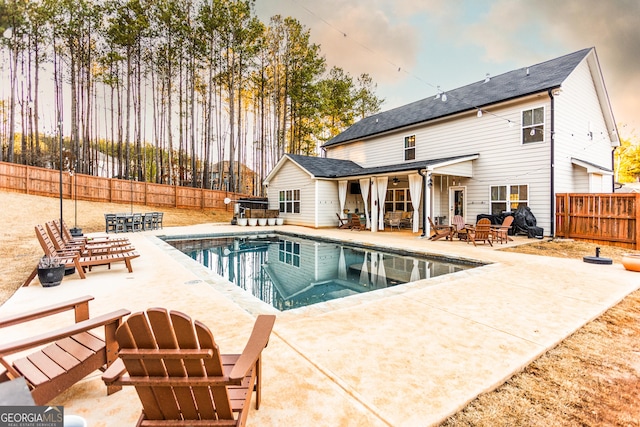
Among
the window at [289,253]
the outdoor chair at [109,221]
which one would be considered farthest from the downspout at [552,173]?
the outdoor chair at [109,221]

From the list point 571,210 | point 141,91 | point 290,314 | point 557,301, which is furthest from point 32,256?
point 141,91

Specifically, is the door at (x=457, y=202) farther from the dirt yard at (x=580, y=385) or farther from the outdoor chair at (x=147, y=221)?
the outdoor chair at (x=147, y=221)

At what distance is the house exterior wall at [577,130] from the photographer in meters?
11.2

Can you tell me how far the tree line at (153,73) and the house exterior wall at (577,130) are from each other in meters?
17.5

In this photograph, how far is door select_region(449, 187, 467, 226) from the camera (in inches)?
541

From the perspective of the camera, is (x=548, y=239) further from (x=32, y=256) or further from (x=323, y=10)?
(x=32, y=256)

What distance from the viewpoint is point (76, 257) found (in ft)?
17.5

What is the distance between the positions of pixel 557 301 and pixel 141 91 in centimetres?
2887

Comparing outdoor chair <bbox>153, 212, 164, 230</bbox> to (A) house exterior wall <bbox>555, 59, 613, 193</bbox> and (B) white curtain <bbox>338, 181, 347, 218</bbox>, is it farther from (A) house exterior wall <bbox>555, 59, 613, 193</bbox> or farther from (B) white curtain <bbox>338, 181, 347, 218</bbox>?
(A) house exterior wall <bbox>555, 59, 613, 193</bbox>

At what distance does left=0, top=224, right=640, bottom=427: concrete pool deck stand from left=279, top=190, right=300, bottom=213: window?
11670 mm

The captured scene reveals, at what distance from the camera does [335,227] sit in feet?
53.9

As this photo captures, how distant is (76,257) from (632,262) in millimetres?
10860

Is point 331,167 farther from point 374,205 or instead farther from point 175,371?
point 175,371

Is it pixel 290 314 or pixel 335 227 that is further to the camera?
pixel 335 227
